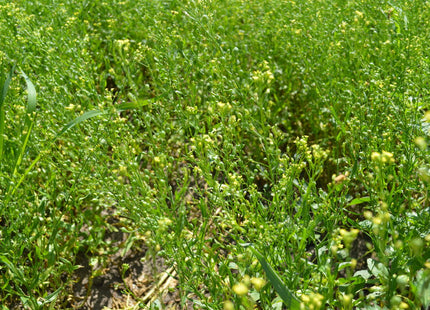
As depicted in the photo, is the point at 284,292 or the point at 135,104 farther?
the point at 135,104

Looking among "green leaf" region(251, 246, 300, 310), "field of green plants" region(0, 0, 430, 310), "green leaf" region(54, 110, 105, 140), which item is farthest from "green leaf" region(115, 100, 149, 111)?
"green leaf" region(251, 246, 300, 310)

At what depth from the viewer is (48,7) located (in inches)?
145

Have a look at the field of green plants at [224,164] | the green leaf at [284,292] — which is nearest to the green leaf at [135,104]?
the field of green plants at [224,164]

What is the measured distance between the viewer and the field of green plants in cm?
180

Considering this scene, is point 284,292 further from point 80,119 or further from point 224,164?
point 80,119

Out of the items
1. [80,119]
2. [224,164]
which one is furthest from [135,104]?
[224,164]

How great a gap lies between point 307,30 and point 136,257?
1789 mm

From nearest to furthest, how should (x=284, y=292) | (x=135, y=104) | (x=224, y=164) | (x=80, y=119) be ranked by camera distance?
(x=284, y=292) < (x=80, y=119) < (x=224, y=164) < (x=135, y=104)

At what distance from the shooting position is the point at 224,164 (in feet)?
7.16

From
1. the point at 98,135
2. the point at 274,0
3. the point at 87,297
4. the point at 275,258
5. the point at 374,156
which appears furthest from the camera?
the point at 274,0

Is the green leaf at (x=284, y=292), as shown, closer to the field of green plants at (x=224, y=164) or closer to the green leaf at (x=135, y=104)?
the field of green plants at (x=224, y=164)

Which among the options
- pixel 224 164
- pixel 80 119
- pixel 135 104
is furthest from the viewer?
pixel 135 104

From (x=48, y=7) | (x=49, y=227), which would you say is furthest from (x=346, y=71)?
(x=48, y=7)

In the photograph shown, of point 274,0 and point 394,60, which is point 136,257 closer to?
point 394,60
